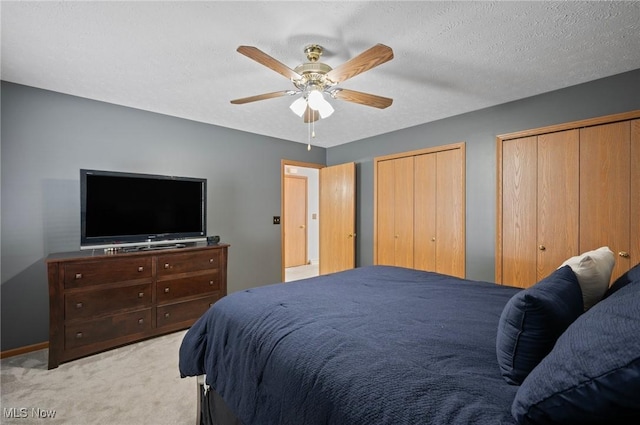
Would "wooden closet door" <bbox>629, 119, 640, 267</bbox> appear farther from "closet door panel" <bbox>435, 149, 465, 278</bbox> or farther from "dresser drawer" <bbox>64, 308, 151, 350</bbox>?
"dresser drawer" <bbox>64, 308, 151, 350</bbox>

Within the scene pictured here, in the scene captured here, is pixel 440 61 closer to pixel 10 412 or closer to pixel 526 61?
pixel 526 61

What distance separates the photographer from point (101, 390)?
81.4 inches

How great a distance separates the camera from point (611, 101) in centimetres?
245

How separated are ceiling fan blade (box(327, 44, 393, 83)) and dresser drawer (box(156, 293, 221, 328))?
102 inches

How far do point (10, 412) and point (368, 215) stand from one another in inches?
156

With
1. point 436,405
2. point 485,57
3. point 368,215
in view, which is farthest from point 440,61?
point 368,215

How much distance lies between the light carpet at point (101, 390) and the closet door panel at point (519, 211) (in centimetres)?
313

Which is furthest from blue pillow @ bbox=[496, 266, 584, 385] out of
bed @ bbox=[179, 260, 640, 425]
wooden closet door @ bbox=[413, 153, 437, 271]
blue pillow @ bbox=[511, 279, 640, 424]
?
wooden closet door @ bbox=[413, 153, 437, 271]

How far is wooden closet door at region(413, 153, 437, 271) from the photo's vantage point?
12.1 ft

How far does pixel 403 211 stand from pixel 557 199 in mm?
1653

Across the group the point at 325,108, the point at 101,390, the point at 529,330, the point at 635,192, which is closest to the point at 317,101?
the point at 325,108

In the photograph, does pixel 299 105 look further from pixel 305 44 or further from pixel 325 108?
pixel 305 44

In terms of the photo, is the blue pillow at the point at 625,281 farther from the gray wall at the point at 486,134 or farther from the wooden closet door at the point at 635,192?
the gray wall at the point at 486,134

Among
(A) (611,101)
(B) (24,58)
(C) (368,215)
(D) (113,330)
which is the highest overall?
(B) (24,58)
